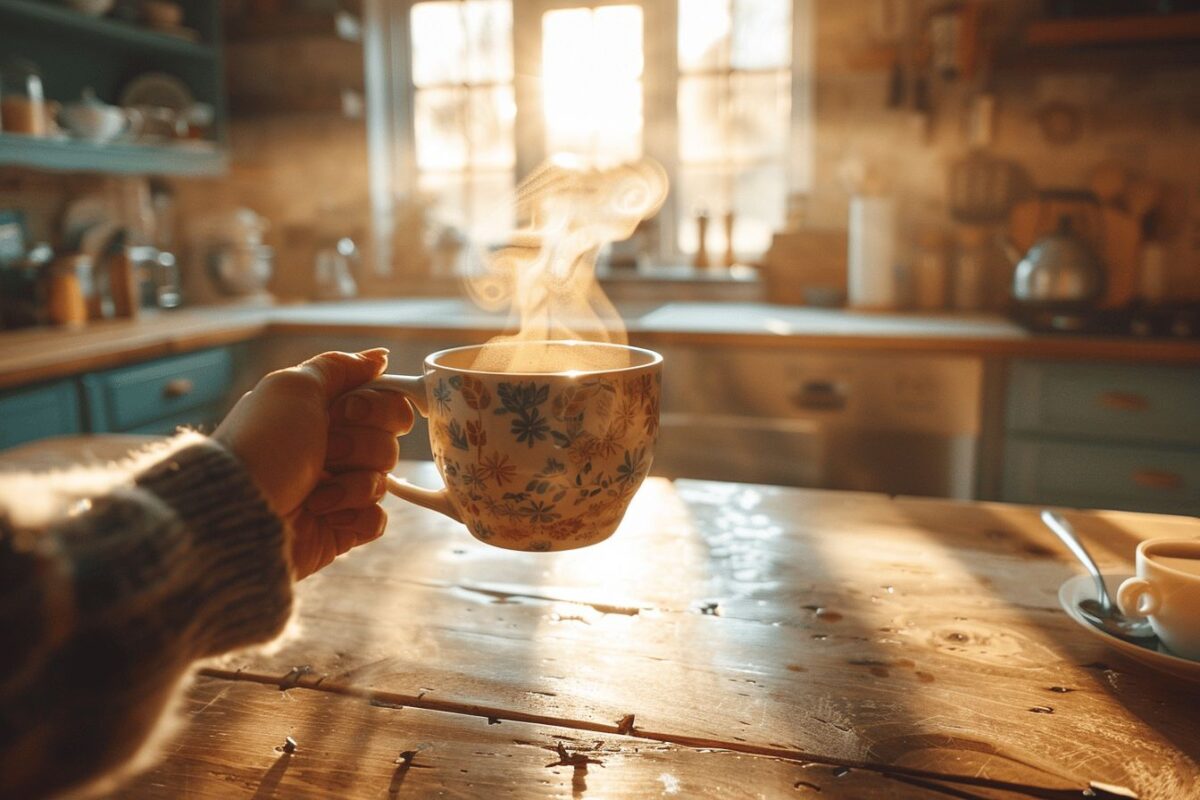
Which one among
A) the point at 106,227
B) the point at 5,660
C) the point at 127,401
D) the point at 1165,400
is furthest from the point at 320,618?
the point at 106,227

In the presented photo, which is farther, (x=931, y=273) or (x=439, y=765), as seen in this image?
(x=931, y=273)

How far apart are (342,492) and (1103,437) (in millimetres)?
1880

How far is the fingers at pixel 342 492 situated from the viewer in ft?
2.13

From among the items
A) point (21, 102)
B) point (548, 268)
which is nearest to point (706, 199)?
point (21, 102)

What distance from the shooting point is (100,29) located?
99.9 inches

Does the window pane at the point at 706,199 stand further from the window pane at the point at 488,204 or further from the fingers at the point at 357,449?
the fingers at the point at 357,449

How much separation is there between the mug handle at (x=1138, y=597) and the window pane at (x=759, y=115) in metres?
2.58

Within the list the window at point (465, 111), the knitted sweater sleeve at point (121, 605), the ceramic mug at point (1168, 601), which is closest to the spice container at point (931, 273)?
the window at point (465, 111)

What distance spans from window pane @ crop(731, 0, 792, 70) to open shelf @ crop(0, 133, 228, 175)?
1.75 meters

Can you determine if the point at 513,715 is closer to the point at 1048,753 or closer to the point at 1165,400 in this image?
the point at 1048,753

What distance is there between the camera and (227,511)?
1.60 feet

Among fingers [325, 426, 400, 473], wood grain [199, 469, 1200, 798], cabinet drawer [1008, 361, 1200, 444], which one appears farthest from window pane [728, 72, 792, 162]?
fingers [325, 426, 400, 473]

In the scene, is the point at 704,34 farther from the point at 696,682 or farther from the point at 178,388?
the point at 696,682

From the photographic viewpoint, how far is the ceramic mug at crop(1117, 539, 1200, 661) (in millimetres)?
568
